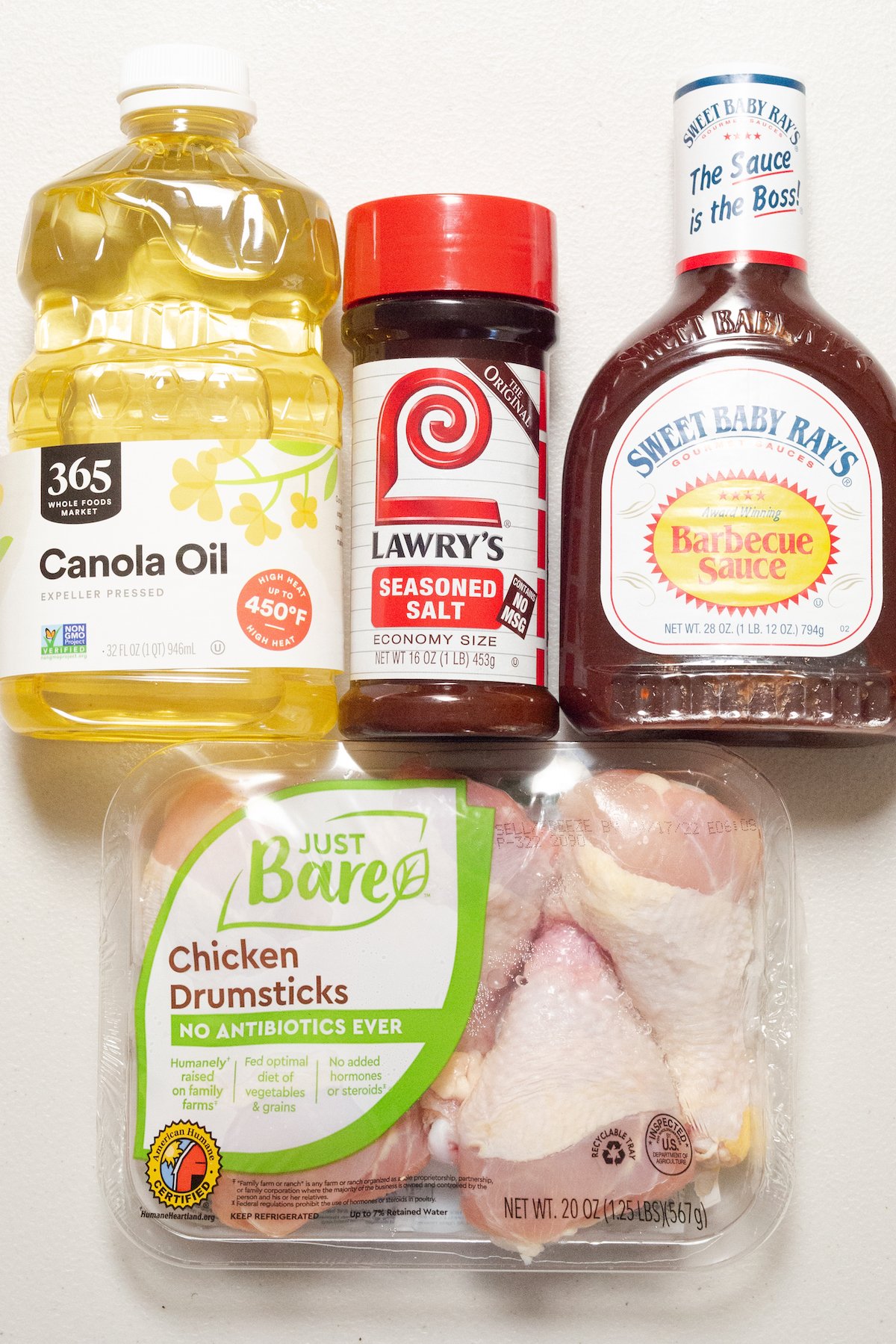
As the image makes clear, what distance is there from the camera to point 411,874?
814mm

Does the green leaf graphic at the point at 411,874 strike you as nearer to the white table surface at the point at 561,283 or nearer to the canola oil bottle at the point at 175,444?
the canola oil bottle at the point at 175,444

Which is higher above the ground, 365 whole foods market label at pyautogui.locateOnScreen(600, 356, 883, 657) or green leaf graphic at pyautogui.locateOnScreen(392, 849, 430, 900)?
365 whole foods market label at pyautogui.locateOnScreen(600, 356, 883, 657)

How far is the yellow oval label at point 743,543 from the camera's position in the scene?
78 cm

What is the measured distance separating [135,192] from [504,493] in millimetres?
331

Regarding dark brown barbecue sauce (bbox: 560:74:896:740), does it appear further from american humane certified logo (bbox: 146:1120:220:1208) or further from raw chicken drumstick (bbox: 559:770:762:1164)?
american humane certified logo (bbox: 146:1120:220:1208)

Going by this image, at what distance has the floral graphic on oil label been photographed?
76 cm

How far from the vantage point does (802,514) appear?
78 cm

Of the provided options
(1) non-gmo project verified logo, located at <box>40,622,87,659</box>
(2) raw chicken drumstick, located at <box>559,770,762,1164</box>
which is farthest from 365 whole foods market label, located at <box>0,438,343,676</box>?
(2) raw chicken drumstick, located at <box>559,770,762,1164</box>

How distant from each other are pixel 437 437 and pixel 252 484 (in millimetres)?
124

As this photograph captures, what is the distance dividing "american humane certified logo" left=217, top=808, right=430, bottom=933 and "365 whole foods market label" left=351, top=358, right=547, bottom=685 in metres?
0.12

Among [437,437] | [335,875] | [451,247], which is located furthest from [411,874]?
[451,247]

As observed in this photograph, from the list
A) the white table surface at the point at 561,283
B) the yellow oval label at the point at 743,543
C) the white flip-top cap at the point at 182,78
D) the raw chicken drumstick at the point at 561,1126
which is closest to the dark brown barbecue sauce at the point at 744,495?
the yellow oval label at the point at 743,543

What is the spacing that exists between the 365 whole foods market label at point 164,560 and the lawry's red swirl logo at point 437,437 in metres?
0.07

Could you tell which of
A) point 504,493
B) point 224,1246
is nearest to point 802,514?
point 504,493
